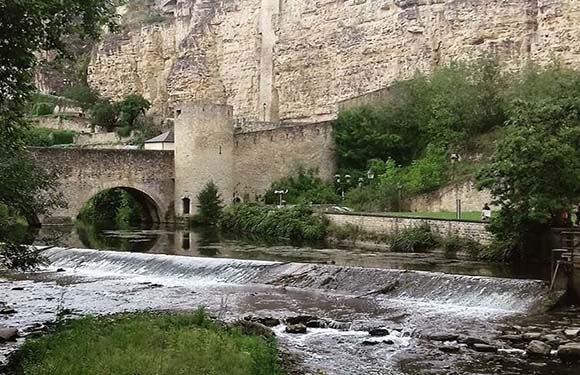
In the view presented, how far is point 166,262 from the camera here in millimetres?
25281

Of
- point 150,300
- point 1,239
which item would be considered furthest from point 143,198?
point 1,239

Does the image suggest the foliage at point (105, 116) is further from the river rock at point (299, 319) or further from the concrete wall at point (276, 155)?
the river rock at point (299, 319)

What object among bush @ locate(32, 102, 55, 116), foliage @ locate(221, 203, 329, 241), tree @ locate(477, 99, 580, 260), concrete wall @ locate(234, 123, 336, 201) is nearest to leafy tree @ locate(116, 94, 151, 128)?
bush @ locate(32, 102, 55, 116)

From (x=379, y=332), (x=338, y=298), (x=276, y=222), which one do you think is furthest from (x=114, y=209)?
(x=379, y=332)

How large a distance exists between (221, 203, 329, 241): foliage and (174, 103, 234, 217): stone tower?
3.67 metres

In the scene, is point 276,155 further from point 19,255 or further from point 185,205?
point 19,255

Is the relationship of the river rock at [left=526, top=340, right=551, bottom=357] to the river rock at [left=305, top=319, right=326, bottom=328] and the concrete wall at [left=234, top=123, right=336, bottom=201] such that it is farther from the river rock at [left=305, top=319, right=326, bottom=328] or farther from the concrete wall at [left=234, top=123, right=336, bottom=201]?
the concrete wall at [left=234, top=123, right=336, bottom=201]

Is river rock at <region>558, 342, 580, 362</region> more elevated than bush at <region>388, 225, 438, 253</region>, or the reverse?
bush at <region>388, 225, 438, 253</region>

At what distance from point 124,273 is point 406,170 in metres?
17.8

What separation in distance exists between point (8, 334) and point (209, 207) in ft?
91.6

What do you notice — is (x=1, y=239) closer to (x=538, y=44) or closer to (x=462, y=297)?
(x=462, y=297)

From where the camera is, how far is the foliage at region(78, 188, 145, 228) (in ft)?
156

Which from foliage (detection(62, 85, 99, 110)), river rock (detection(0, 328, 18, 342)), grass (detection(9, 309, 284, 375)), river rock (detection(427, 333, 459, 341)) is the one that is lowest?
river rock (detection(427, 333, 459, 341))

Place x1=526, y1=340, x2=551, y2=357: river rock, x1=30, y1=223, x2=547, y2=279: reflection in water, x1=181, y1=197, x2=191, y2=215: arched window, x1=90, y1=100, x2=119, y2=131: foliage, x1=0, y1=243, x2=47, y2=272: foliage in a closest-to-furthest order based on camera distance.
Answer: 1. x1=526, y1=340, x2=551, y2=357: river rock
2. x1=0, y1=243, x2=47, y2=272: foliage
3. x1=30, y1=223, x2=547, y2=279: reflection in water
4. x1=181, y1=197, x2=191, y2=215: arched window
5. x1=90, y1=100, x2=119, y2=131: foliage
